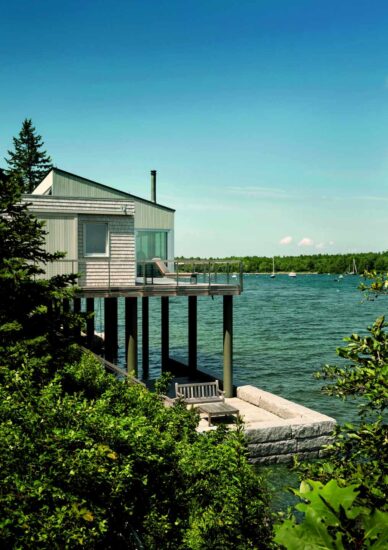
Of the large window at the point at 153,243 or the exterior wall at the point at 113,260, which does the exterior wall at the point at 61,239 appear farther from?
the large window at the point at 153,243

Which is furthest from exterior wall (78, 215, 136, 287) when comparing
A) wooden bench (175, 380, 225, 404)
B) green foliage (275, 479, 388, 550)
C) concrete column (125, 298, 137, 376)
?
green foliage (275, 479, 388, 550)

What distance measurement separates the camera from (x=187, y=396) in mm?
18984

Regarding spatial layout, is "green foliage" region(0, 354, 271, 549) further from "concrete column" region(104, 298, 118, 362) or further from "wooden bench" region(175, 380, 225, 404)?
"concrete column" region(104, 298, 118, 362)

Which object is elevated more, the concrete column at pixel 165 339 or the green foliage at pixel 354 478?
the green foliage at pixel 354 478

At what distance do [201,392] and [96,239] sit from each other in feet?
21.7

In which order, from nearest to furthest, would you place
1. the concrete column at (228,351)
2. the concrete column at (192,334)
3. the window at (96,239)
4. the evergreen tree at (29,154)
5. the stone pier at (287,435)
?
the stone pier at (287,435) → the window at (96,239) → the concrete column at (228,351) → the concrete column at (192,334) → the evergreen tree at (29,154)

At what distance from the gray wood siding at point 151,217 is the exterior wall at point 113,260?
23.5 feet

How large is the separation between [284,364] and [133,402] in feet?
Answer: 84.0

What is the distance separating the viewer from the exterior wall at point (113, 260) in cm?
2023

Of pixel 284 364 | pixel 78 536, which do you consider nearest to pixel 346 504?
pixel 78 536

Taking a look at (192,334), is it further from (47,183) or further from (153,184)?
(153,184)

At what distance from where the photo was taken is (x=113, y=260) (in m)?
20.5

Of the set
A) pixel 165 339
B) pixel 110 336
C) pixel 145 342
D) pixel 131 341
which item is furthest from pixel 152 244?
pixel 131 341

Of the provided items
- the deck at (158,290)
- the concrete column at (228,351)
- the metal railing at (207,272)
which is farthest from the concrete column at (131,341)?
the concrete column at (228,351)
